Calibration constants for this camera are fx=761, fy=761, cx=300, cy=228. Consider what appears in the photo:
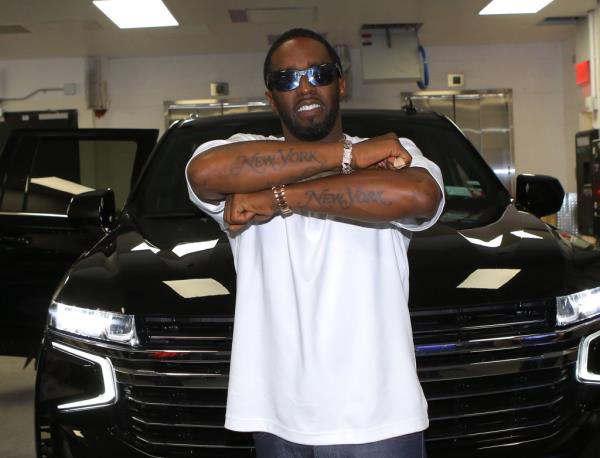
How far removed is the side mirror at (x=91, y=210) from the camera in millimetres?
2768

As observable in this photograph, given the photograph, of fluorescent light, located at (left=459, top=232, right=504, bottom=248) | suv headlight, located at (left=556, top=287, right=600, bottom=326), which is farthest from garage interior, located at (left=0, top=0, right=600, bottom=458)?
suv headlight, located at (left=556, top=287, right=600, bottom=326)

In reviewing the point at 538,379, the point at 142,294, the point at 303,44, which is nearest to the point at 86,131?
the point at 142,294

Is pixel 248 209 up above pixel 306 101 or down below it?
below

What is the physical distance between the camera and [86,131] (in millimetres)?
3576

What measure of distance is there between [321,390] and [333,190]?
35 cm

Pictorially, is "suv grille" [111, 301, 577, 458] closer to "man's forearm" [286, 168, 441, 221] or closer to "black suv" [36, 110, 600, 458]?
"black suv" [36, 110, 600, 458]

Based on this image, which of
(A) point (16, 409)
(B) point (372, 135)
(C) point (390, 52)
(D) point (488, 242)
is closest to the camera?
(D) point (488, 242)

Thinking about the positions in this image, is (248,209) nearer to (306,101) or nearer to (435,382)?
(306,101)

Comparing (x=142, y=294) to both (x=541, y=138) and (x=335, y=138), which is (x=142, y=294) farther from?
(x=541, y=138)

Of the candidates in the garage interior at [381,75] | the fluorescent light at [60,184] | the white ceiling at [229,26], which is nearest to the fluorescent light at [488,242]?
the fluorescent light at [60,184]

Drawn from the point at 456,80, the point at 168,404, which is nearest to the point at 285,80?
the point at 168,404

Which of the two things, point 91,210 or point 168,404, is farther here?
point 91,210

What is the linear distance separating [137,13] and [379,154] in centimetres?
831

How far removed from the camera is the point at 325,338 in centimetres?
133
